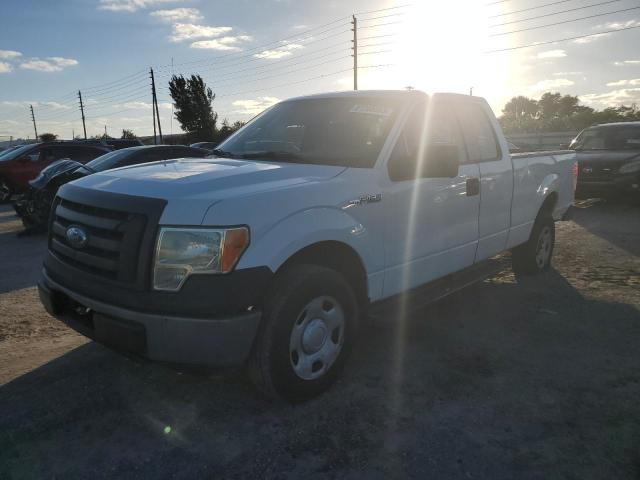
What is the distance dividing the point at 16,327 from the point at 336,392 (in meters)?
3.03

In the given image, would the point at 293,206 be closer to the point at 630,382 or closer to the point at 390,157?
the point at 390,157

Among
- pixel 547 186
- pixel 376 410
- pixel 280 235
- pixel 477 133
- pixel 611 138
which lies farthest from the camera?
pixel 611 138

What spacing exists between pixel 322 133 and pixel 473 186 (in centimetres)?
138

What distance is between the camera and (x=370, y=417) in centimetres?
291

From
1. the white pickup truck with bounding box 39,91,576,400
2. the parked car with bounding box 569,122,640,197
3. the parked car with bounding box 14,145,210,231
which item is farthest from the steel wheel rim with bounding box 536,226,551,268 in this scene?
the parked car with bounding box 569,122,640,197

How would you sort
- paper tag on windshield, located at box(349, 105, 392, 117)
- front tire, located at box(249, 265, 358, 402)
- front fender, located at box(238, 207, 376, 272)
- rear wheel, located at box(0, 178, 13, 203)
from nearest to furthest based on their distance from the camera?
front fender, located at box(238, 207, 376, 272)
front tire, located at box(249, 265, 358, 402)
paper tag on windshield, located at box(349, 105, 392, 117)
rear wheel, located at box(0, 178, 13, 203)

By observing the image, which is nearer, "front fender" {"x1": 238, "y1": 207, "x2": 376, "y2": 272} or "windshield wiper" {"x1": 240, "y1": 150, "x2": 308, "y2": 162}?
"front fender" {"x1": 238, "y1": 207, "x2": 376, "y2": 272}

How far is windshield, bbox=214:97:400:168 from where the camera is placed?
3.47m

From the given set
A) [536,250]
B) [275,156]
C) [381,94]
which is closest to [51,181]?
[275,156]

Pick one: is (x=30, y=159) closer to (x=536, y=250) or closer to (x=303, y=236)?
(x=536, y=250)

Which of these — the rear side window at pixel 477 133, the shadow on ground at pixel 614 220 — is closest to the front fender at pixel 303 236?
the rear side window at pixel 477 133

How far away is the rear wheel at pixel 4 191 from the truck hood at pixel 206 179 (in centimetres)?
1342

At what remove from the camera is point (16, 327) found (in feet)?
14.5

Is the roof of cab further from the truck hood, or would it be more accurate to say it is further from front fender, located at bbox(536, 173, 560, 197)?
front fender, located at bbox(536, 173, 560, 197)
